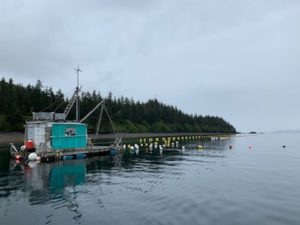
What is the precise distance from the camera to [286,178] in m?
Answer: 40.5

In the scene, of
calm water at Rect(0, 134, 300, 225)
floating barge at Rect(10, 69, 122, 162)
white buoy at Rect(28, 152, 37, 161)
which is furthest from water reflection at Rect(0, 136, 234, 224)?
floating barge at Rect(10, 69, 122, 162)

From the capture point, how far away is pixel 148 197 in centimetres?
2859

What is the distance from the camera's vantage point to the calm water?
2242 cm

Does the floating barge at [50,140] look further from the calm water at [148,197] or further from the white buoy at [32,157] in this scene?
the calm water at [148,197]

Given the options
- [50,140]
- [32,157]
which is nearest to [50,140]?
[50,140]

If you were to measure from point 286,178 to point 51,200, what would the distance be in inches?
1064

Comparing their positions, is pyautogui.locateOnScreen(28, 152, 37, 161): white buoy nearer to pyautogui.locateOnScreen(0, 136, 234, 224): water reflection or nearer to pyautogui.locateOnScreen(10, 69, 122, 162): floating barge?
pyautogui.locateOnScreen(10, 69, 122, 162): floating barge

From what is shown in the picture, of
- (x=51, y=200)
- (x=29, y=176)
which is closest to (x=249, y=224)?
(x=51, y=200)

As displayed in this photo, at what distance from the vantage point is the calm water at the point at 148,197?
883 inches

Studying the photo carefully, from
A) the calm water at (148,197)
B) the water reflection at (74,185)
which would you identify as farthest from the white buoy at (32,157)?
the calm water at (148,197)

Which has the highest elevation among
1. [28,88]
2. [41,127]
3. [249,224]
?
[28,88]

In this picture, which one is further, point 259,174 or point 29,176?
point 259,174

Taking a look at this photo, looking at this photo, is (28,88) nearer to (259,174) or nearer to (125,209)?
(259,174)

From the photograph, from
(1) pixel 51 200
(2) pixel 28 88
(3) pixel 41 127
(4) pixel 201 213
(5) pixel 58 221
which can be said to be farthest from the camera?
(2) pixel 28 88
